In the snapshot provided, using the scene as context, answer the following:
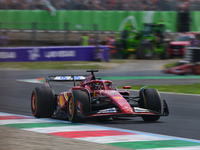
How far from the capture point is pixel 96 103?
841 centimetres

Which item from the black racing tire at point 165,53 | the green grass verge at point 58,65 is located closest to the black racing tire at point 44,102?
the green grass verge at point 58,65

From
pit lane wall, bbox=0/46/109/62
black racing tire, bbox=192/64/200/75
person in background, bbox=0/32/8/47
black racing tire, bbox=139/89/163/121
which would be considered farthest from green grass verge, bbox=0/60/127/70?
black racing tire, bbox=139/89/163/121

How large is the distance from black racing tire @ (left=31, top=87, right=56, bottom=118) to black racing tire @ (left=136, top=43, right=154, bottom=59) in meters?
18.9

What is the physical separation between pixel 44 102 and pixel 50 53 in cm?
1565

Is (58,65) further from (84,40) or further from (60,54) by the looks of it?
(84,40)

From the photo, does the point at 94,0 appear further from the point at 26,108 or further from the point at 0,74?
the point at 26,108

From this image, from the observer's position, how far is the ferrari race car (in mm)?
8008

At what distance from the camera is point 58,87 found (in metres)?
15.4

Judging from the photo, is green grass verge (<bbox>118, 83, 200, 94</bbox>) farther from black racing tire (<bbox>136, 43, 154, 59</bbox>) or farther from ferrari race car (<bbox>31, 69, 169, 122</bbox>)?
black racing tire (<bbox>136, 43, 154, 59</bbox>)

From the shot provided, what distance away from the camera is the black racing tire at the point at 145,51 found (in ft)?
90.2

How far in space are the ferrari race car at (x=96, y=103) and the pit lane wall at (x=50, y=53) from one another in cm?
1479

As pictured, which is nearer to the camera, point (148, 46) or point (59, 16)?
point (148, 46)

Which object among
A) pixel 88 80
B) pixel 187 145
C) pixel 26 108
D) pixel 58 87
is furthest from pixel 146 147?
pixel 58 87

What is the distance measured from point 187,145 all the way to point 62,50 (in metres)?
18.9
